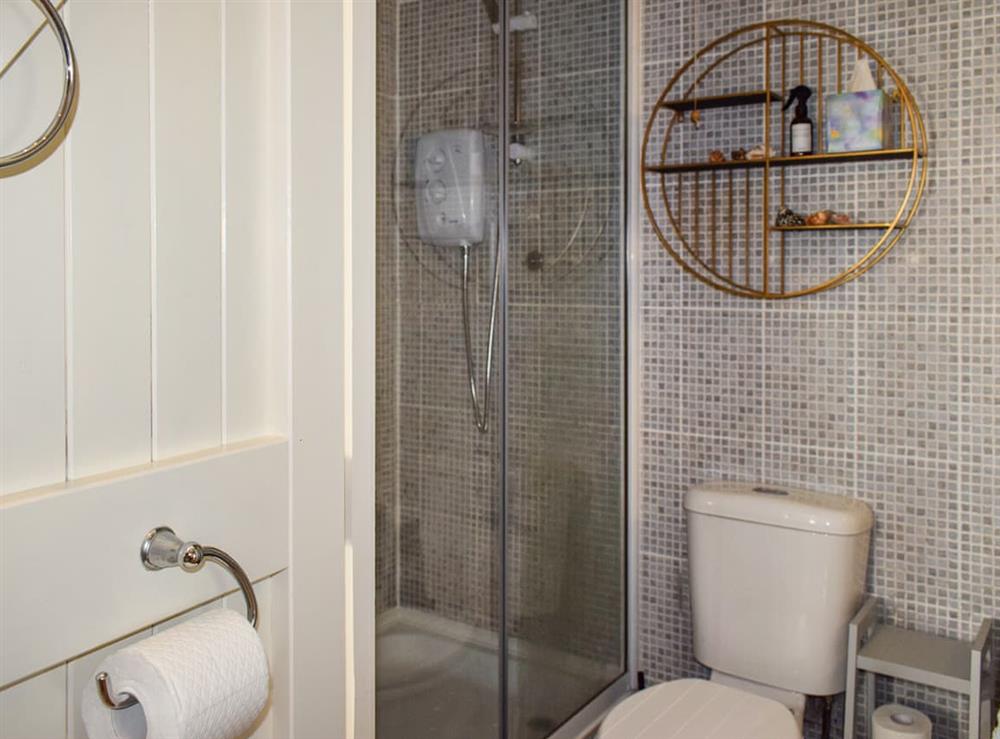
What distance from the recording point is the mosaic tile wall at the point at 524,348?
1.35m

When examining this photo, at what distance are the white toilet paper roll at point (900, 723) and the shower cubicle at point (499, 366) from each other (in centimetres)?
65

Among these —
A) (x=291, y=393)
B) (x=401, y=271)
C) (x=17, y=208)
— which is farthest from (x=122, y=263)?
(x=401, y=271)

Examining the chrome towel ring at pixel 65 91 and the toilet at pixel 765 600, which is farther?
the toilet at pixel 765 600

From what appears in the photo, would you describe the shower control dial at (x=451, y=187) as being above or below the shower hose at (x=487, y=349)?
above

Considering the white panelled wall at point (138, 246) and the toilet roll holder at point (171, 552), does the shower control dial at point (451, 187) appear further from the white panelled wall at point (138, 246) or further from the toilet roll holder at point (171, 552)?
the toilet roll holder at point (171, 552)

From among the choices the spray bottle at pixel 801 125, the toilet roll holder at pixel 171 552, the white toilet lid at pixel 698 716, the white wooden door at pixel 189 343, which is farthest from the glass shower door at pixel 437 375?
the spray bottle at pixel 801 125

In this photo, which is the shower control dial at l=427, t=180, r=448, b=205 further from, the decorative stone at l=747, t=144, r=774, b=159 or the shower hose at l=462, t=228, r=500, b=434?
the decorative stone at l=747, t=144, r=774, b=159

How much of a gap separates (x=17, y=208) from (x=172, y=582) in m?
0.41

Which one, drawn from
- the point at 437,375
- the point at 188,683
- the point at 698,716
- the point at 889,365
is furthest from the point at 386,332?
the point at 889,365

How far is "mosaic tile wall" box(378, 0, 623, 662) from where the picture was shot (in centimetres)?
135

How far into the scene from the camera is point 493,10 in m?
1.59

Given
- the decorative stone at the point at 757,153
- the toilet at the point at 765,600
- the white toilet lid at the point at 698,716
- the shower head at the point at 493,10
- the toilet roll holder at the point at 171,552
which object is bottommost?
the white toilet lid at the point at 698,716

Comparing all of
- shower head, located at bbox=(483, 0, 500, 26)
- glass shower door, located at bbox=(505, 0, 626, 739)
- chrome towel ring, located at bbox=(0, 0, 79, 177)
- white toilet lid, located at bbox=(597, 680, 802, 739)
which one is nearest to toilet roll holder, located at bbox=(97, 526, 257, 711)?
chrome towel ring, located at bbox=(0, 0, 79, 177)

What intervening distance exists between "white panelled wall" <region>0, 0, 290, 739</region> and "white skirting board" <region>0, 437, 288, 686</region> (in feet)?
0.06
